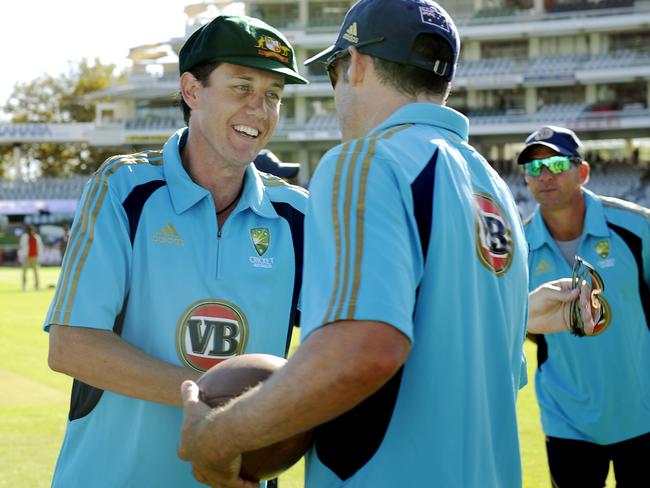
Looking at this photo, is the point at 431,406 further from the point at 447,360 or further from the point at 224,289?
the point at 224,289

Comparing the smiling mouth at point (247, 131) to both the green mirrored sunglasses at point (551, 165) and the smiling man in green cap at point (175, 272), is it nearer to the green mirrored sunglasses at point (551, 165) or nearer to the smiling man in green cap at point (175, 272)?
the smiling man in green cap at point (175, 272)

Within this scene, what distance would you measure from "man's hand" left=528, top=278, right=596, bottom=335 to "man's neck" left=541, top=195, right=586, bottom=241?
231 cm

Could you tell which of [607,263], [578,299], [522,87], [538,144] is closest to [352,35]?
[578,299]

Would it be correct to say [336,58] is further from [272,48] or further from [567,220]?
[567,220]

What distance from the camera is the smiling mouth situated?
11.5ft

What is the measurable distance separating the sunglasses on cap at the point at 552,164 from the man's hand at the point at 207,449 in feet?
14.0

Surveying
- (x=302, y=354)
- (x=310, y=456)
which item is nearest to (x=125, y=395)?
(x=310, y=456)

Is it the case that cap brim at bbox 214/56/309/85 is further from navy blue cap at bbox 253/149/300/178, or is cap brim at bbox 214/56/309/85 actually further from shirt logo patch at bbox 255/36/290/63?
navy blue cap at bbox 253/149/300/178

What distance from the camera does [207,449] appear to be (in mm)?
2309

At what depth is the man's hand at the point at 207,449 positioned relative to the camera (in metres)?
2.30

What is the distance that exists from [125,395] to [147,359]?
136mm

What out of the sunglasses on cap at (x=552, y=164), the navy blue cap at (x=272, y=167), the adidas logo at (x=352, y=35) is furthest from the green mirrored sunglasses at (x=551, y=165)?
the adidas logo at (x=352, y=35)

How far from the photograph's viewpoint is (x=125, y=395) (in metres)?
3.04

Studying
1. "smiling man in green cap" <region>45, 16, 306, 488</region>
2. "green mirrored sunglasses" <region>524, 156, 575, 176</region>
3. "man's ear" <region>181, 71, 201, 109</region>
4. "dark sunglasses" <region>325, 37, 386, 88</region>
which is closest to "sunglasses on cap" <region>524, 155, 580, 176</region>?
"green mirrored sunglasses" <region>524, 156, 575, 176</region>
